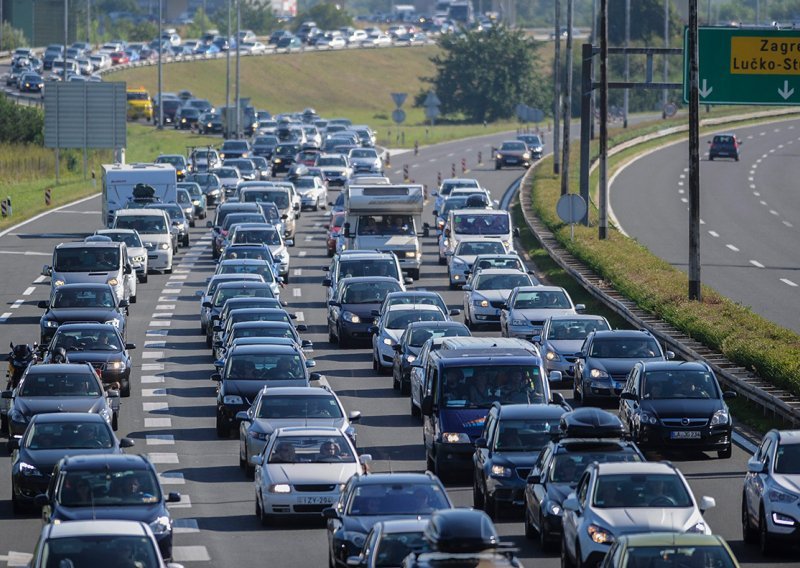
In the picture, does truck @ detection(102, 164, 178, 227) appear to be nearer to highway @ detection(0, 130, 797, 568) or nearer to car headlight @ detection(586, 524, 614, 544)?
highway @ detection(0, 130, 797, 568)

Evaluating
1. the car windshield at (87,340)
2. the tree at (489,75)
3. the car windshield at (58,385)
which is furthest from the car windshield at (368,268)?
the tree at (489,75)

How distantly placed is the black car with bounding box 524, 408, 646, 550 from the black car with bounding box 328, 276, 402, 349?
18222mm

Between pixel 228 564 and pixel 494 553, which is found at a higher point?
pixel 494 553

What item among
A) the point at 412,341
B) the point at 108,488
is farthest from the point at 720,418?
the point at 108,488

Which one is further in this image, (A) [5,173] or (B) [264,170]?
(A) [5,173]

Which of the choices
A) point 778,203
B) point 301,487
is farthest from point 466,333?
point 778,203

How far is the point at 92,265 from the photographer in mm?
46625

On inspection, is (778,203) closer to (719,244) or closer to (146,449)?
(719,244)

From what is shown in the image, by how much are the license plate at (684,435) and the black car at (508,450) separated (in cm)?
346

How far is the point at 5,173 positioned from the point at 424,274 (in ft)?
160

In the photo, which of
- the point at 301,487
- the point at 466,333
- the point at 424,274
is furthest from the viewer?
the point at 424,274

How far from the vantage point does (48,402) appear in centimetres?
2919

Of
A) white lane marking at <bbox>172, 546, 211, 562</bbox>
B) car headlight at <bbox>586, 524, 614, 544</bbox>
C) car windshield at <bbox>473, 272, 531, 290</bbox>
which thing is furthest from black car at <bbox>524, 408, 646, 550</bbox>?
car windshield at <bbox>473, 272, 531, 290</bbox>

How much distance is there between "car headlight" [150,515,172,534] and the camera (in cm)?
2078
